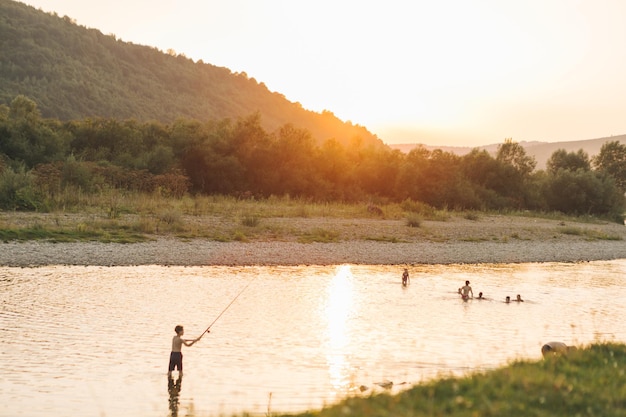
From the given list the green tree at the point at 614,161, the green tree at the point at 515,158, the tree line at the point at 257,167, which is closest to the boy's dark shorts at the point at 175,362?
the tree line at the point at 257,167

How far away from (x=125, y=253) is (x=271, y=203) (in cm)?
2667

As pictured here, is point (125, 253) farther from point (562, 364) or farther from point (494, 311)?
point (562, 364)

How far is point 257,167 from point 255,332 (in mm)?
48329

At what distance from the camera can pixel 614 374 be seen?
8211 mm

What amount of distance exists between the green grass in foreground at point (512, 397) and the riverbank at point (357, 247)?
2153 centimetres

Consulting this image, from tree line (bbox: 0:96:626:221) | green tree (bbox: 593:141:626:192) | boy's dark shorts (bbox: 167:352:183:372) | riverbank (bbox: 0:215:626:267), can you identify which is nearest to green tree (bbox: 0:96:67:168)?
tree line (bbox: 0:96:626:221)

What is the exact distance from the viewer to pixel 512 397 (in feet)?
23.1

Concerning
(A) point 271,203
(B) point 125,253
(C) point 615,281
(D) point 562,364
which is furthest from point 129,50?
(D) point 562,364

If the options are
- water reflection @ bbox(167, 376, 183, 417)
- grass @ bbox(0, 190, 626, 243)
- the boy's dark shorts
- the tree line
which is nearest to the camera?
water reflection @ bbox(167, 376, 183, 417)

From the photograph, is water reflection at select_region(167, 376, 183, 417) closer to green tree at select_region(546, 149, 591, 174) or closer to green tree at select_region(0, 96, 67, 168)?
green tree at select_region(0, 96, 67, 168)

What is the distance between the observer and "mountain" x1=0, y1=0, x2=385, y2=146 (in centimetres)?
9950

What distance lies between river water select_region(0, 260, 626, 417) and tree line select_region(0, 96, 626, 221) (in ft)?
82.3

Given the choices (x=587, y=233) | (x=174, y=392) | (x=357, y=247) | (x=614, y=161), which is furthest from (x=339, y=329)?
(x=614, y=161)

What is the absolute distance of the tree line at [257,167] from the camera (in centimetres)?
5334
